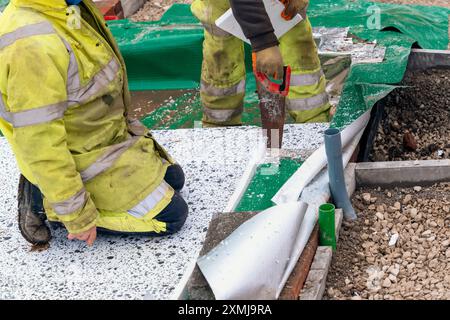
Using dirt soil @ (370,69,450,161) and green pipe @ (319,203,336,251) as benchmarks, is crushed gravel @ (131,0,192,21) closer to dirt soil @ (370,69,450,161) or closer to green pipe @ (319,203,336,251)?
dirt soil @ (370,69,450,161)

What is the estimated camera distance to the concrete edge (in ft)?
11.8

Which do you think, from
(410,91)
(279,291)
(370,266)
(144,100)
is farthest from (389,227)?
(144,100)

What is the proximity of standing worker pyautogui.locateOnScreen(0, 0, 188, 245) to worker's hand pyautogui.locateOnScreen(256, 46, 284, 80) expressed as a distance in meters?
0.66

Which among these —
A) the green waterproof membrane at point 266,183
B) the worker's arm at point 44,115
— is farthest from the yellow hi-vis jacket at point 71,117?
the green waterproof membrane at point 266,183

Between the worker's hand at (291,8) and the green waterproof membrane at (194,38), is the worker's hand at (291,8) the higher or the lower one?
the higher one

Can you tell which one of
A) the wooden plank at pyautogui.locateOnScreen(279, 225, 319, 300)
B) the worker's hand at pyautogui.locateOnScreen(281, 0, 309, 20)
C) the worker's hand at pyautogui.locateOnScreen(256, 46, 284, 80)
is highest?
the worker's hand at pyautogui.locateOnScreen(281, 0, 309, 20)

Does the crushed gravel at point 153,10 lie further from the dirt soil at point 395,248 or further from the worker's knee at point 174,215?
the dirt soil at point 395,248

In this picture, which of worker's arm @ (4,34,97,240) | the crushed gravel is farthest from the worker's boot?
the crushed gravel

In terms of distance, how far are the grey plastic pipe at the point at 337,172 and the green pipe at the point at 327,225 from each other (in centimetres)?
28

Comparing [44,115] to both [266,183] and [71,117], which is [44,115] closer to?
[71,117]

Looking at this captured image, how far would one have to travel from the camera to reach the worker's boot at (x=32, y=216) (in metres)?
3.47

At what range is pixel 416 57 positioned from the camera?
16.9ft

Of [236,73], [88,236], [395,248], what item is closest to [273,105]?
[236,73]

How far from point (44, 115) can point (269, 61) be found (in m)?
1.26
